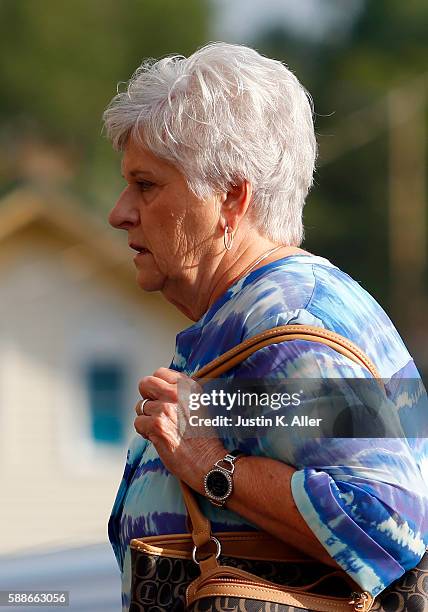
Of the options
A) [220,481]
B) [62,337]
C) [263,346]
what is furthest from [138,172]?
[62,337]

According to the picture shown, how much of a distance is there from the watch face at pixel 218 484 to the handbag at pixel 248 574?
44 millimetres

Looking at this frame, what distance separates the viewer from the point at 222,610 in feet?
6.14

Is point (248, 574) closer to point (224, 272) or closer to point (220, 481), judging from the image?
point (220, 481)

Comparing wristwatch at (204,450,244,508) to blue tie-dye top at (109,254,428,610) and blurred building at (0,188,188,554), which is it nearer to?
blue tie-dye top at (109,254,428,610)

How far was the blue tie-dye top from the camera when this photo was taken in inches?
72.7

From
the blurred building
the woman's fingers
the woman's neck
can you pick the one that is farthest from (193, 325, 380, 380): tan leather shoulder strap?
the blurred building

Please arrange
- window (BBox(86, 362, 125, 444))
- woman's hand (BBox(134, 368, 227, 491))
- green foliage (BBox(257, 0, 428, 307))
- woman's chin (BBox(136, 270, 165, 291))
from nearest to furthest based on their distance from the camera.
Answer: woman's hand (BBox(134, 368, 227, 491))
woman's chin (BBox(136, 270, 165, 291))
window (BBox(86, 362, 125, 444))
green foliage (BBox(257, 0, 428, 307))

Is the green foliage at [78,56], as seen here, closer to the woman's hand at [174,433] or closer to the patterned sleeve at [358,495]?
the woman's hand at [174,433]

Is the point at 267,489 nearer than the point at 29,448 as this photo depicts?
Yes

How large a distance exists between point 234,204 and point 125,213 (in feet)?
0.66

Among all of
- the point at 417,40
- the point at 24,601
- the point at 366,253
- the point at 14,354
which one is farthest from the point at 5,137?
the point at 24,601

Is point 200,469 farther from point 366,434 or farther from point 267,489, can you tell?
point 366,434

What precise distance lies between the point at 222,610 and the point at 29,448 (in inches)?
563

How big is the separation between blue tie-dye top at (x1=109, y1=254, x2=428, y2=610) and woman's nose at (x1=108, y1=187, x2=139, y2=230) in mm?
229
